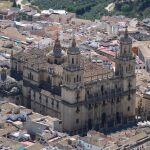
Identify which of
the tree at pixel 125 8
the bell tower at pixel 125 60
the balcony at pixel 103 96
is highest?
the bell tower at pixel 125 60

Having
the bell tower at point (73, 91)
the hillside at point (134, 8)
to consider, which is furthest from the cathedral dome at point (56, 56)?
the hillside at point (134, 8)

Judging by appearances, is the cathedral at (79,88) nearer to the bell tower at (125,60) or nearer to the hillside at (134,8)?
the bell tower at (125,60)

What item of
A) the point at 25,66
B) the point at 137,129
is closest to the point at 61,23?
the point at 25,66

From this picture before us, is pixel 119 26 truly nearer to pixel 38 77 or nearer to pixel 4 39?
pixel 4 39

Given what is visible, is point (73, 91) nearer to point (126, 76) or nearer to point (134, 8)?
point (126, 76)

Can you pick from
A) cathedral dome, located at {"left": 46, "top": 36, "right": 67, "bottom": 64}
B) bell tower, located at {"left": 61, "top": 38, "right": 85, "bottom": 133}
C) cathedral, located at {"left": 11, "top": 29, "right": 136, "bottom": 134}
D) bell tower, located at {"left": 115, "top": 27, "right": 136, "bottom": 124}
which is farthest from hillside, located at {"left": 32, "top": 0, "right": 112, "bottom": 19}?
bell tower, located at {"left": 61, "top": 38, "right": 85, "bottom": 133}

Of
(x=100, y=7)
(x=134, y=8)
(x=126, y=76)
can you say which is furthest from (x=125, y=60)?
(x=100, y=7)
